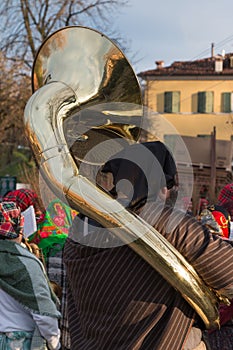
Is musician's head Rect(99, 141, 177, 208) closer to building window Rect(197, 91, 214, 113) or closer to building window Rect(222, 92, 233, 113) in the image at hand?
building window Rect(222, 92, 233, 113)

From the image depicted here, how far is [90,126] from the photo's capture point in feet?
6.77

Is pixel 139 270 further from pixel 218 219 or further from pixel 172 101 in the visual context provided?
pixel 172 101

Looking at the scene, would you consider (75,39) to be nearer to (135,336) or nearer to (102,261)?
(102,261)

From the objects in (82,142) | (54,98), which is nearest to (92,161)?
(82,142)

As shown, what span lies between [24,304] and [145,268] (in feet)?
3.25

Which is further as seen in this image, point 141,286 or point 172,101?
point 172,101

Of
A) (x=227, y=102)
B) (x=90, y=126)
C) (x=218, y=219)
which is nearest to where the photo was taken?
(x=90, y=126)

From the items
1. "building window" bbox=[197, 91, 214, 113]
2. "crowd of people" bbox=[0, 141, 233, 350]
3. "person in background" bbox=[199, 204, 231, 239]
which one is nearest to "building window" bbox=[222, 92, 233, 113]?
"building window" bbox=[197, 91, 214, 113]

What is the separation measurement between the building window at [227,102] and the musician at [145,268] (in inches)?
1165

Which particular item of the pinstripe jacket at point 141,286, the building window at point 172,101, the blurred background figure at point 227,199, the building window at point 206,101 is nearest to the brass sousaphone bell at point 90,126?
the pinstripe jacket at point 141,286

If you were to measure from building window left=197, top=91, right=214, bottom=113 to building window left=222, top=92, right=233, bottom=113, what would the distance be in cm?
67

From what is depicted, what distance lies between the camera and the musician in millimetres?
1636

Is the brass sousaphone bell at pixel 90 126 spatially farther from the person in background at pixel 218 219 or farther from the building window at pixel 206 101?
the building window at pixel 206 101

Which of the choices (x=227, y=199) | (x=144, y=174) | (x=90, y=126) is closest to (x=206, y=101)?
(x=227, y=199)
